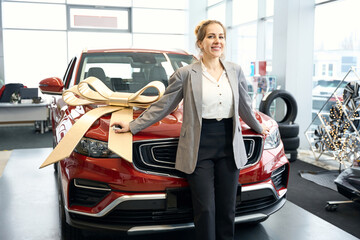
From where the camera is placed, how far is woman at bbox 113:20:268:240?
5.82ft

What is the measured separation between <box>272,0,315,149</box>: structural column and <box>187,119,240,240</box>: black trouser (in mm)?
4288

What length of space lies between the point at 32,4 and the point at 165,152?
913cm

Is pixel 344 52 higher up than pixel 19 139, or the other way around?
pixel 344 52

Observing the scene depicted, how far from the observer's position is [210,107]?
1788 millimetres

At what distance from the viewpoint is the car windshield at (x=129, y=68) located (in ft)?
9.16

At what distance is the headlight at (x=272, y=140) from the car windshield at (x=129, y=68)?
93 centimetres

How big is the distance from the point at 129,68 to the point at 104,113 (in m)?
0.94

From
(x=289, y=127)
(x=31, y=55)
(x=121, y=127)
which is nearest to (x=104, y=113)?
(x=121, y=127)

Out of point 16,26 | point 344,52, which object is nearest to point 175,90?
point 344,52

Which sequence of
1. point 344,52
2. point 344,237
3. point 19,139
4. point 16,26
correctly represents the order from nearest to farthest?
1. point 344,237
2. point 344,52
3. point 19,139
4. point 16,26

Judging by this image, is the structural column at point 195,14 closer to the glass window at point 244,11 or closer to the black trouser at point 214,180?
the glass window at point 244,11

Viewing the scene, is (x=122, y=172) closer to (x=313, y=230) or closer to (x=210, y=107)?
(x=210, y=107)

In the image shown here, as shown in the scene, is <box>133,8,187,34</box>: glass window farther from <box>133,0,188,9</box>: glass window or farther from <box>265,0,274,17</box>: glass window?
<box>265,0,274,17</box>: glass window

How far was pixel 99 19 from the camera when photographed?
404 inches
